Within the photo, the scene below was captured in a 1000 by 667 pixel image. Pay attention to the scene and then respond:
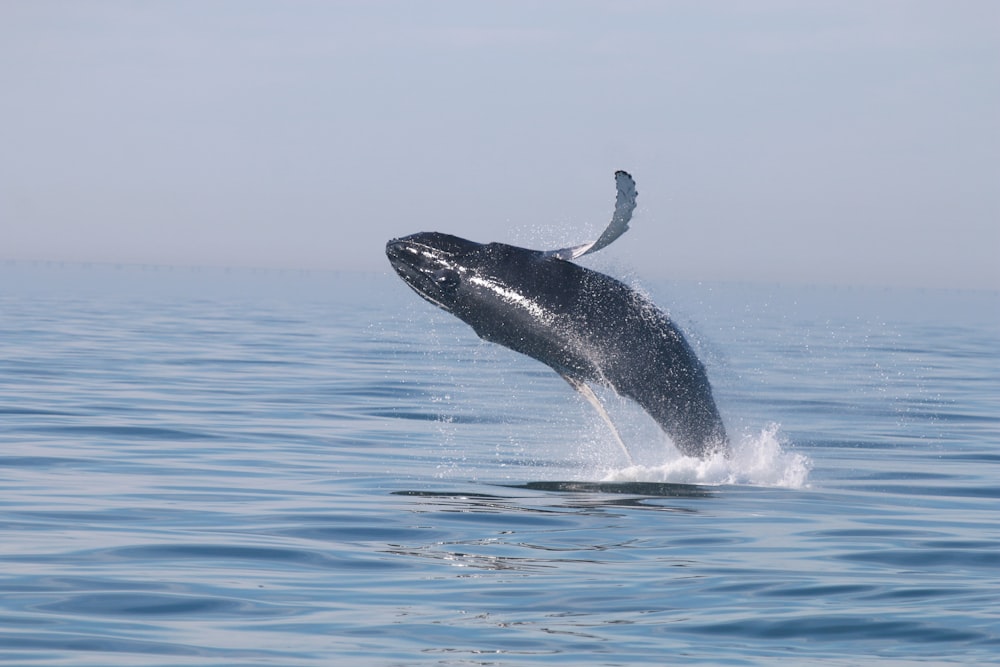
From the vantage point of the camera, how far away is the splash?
57.3ft

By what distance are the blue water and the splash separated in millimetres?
48

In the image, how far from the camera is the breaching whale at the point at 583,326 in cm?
1593

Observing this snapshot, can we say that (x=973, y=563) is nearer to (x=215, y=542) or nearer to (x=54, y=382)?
(x=215, y=542)

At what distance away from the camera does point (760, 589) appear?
1177 centimetres

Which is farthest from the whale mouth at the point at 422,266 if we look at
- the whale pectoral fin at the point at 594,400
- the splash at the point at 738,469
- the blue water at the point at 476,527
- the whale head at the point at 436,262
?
the splash at the point at 738,469

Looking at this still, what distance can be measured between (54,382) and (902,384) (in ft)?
66.9

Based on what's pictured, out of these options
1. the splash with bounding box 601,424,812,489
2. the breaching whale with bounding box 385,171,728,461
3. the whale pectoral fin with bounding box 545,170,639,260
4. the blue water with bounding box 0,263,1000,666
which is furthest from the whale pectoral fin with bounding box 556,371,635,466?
the whale pectoral fin with bounding box 545,170,639,260

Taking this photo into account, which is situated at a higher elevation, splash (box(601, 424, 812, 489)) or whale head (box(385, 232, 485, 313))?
whale head (box(385, 232, 485, 313))

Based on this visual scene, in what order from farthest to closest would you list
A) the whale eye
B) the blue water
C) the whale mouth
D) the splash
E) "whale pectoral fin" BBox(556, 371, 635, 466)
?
the splash < the whale mouth < the whale eye < "whale pectoral fin" BBox(556, 371, 635, 466) < the blue water

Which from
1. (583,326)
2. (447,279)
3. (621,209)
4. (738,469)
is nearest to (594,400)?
(583,326)

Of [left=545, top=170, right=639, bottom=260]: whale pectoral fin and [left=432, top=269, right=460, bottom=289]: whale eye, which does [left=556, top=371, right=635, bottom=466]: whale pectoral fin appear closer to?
[left=432, top=269, right=460, bottom=289]: whale eye

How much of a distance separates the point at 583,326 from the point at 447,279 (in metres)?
1.71

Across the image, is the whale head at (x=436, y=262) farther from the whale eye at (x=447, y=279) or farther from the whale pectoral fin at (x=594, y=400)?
the whale pectoral fin at (x=594, y=400)

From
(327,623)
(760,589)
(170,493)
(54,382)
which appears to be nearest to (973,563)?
(760,589)
